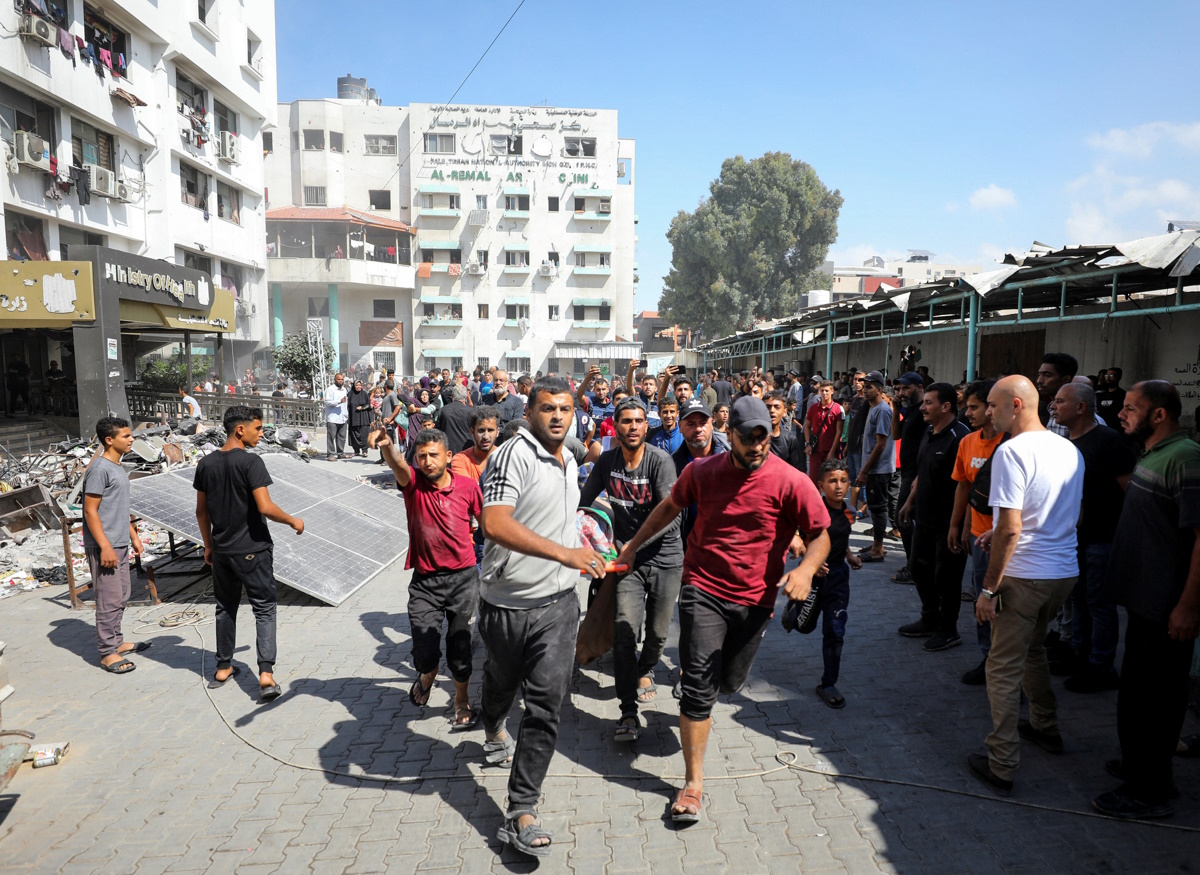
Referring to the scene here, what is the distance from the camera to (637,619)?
4.16 meters

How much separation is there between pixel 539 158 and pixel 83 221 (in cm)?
3136

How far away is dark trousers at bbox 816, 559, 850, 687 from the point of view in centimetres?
451

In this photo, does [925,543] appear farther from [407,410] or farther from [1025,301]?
[407,410]

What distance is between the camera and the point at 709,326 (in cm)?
4678

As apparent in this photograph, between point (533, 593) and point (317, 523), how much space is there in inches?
205

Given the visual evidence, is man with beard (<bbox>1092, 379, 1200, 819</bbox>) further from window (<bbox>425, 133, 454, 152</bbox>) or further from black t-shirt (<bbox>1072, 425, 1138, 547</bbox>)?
window (<bbox>425, 133, 454, 152</bbox>)

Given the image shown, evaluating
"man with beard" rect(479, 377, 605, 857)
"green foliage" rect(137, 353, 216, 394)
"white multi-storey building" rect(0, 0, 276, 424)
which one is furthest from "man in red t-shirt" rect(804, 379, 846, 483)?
"green foliage" rect(137, 353, 216, 394)

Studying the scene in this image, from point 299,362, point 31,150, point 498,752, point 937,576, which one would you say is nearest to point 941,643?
point 937,576

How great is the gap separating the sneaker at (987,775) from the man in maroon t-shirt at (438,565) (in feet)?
8.80

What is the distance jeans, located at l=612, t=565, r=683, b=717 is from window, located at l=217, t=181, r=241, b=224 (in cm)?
2901

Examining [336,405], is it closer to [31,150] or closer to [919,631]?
[31,150]

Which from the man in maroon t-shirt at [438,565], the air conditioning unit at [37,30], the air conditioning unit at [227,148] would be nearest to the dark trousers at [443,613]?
the man in maroon t-shirt at [438,565]

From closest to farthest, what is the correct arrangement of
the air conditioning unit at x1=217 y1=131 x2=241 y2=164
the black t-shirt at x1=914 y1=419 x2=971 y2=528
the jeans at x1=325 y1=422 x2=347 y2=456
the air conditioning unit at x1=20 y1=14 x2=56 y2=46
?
the black t-shirt at x1=914 y1=419 x2=971 y2=528 < the jeans at x1=325 y1=422 x2=347 y2=456 < the air conditioning unit at x1=20 y1=14 x2=56 y2=46 < the air conditioning unit at x1=217 y1=131 x2=241 y2=164

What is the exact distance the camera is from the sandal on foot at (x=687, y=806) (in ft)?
10.8
